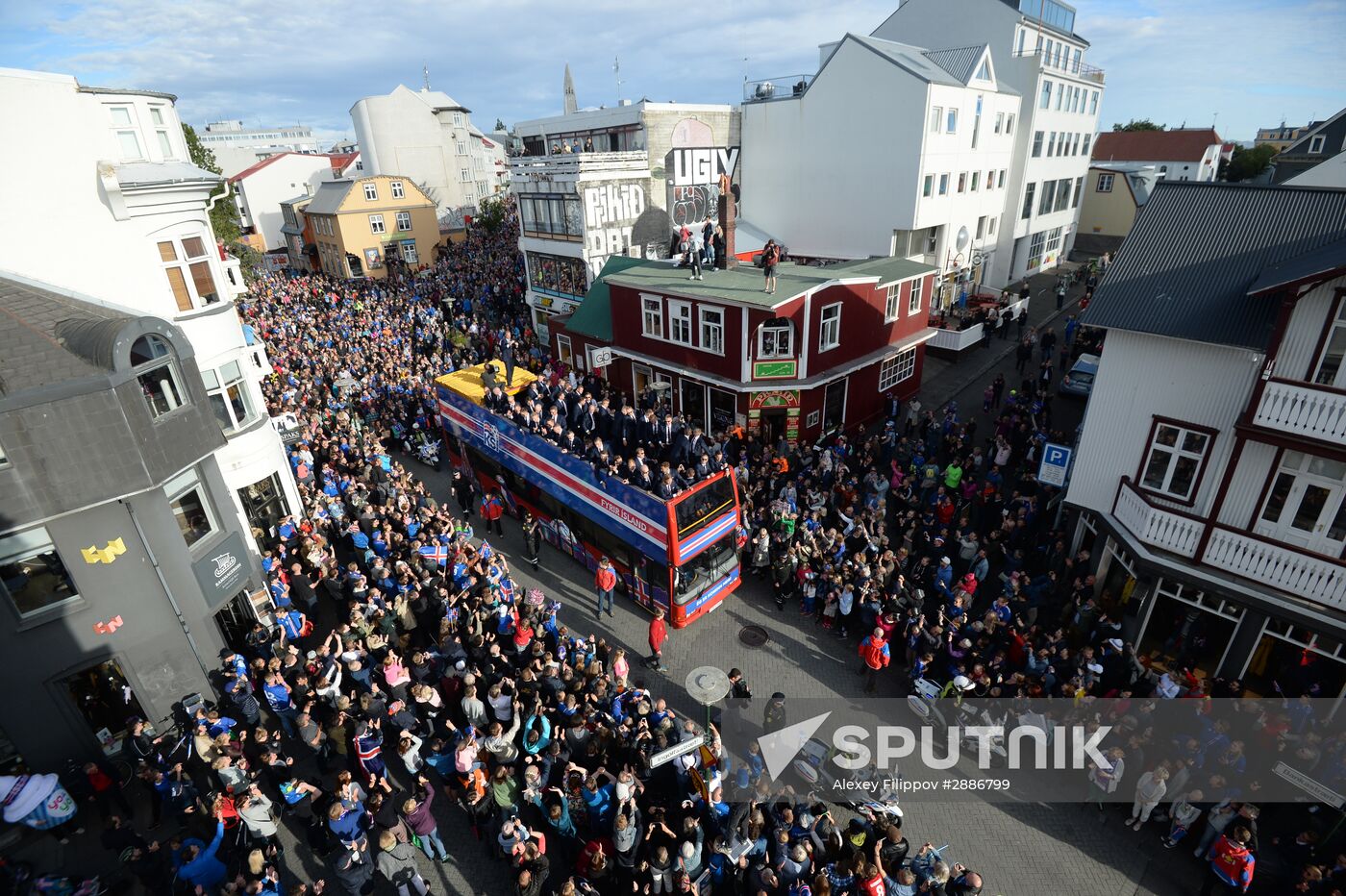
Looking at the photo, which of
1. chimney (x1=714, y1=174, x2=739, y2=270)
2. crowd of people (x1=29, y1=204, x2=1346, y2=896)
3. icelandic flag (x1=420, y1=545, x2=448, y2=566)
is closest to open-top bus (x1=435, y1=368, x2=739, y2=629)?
crowd of people (x1=29, y1=204, x2=1346, y2=896)

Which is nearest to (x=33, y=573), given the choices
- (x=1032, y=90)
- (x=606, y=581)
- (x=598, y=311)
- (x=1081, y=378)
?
(x=606, y=581)

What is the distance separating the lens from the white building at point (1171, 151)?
56125 mm

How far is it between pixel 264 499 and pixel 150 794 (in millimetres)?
7324

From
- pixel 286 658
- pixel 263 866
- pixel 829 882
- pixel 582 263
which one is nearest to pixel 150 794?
pixel 286 658

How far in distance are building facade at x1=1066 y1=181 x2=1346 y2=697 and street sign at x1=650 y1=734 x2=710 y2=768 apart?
9.35 metres

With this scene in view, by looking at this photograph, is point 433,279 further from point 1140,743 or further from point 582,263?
point 1140,743

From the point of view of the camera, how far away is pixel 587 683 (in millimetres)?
10812

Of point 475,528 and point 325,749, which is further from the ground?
point 325,749

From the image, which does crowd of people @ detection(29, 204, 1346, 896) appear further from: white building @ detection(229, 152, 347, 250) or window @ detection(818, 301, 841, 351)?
white building @ detection(229, 152, 347, 250)

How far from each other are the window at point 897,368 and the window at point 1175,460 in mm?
11941

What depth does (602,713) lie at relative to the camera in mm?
10250

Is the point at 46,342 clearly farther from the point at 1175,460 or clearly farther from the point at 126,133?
the point at 1175,460

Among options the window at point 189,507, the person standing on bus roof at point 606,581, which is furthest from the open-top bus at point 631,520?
the window at point 189,507

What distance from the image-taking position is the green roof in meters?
25.4
